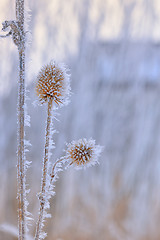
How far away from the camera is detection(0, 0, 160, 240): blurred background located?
1.03 metres

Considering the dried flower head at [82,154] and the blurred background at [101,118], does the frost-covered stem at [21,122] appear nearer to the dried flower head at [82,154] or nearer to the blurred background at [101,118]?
the dried flower head at [82,154]

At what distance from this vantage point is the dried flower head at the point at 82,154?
11.4 inches

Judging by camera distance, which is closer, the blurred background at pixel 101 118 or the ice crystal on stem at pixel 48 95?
the ice crystal on stem at pixel 48 95

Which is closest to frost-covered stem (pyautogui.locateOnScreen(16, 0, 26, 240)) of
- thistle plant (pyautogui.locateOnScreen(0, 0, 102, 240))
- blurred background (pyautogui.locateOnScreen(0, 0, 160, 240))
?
thistle plant (pyautogui.locateOnScreen(0, 0, 102, 240))

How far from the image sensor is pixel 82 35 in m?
1.06

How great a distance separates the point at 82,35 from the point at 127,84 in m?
0.29

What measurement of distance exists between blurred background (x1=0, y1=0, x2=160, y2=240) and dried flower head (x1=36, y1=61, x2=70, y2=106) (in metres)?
0.74

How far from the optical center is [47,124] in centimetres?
27

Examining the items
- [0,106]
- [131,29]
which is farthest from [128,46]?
[0,106]

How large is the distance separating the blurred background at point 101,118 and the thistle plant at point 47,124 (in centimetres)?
75

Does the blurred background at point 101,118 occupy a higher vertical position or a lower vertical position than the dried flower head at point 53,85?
higher

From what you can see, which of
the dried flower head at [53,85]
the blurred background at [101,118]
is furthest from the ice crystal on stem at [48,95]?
the blurred background at [101,118]

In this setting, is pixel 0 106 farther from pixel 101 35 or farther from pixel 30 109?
pixel 101 35

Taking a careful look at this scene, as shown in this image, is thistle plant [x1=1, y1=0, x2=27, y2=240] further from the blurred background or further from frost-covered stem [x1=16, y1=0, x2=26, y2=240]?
the blurred background
